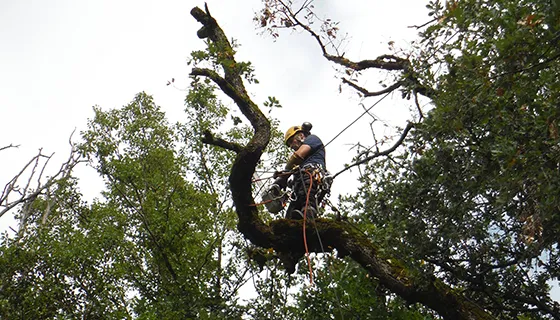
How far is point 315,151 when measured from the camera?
6.00 meters

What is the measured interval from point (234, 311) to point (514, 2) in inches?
216

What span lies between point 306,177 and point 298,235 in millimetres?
670

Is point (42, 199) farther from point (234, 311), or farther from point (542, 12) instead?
point (542, 12)

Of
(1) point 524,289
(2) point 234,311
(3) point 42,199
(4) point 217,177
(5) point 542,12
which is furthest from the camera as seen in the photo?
(3) point 42,199

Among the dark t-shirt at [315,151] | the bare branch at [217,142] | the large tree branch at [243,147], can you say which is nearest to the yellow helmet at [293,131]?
the dark t-shirt at [315,151]

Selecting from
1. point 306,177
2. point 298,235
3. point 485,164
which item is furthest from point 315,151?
point 485,164

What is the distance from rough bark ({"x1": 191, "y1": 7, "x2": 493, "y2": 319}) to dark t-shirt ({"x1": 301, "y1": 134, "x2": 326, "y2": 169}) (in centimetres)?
59

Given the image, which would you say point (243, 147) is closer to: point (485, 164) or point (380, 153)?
point (380, 153)

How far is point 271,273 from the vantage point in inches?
320

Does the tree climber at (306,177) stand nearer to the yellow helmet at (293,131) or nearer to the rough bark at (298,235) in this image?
the yellow helmet at (293,131)

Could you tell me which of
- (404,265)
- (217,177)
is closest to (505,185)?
(404,265)

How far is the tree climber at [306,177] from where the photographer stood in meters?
5.77

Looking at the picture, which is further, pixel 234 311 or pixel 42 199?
pixel 42 199

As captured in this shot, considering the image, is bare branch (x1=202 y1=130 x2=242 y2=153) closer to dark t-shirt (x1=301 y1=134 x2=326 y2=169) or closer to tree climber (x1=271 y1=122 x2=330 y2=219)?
tree climber (x1=271 y1=122 x2=330 y2=219)
